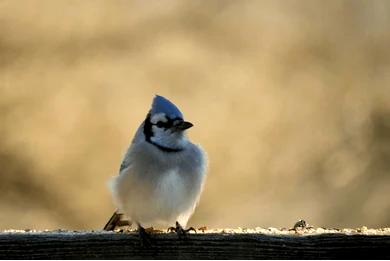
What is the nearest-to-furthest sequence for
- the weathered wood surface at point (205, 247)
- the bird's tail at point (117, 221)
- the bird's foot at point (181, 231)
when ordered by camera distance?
the weathered wood surface at point (205, 247)
the bird's foot at point (181, 231)
the bird's tail at point (117, 221)

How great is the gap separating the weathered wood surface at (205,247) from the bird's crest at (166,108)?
630 mm

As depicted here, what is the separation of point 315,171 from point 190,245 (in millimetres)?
5264

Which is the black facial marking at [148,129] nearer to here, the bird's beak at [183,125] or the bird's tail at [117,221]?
the bird's beak at [183,125]

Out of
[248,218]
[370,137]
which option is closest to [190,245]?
[248,218]

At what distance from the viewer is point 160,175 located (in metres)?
4.56

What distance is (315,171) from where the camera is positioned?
9.12m

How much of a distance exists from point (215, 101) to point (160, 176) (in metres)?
4.90

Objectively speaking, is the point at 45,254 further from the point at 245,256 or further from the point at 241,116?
the point at 241,116

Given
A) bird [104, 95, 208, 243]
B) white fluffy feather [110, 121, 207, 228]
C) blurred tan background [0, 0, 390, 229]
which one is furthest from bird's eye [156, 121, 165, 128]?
blurred tan background [0, 0, 390, 229]

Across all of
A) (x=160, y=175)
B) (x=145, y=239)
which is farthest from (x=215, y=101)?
(x=145, y=239)

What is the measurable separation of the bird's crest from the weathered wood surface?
24.8 inches

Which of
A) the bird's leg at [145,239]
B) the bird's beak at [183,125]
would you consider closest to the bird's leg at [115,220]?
the bird's beak at [183,125]

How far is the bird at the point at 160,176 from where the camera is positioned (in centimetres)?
455

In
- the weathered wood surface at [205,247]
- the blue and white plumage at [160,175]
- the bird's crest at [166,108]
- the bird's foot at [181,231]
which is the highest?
the bird's crest at [166,108]
